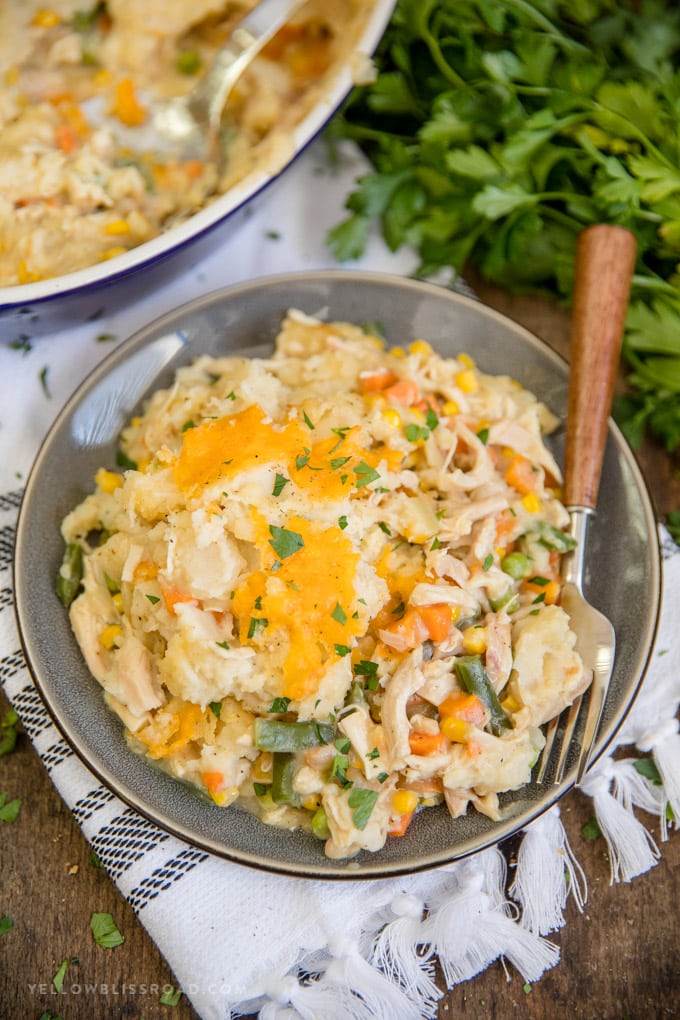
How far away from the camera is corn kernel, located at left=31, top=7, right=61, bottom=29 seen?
3.46 m

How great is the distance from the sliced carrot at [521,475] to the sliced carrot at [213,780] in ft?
4.40

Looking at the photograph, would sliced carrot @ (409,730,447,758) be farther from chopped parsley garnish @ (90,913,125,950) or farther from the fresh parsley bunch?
the fresh parsley bunch

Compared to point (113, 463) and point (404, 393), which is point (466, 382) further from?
point (113, 463)

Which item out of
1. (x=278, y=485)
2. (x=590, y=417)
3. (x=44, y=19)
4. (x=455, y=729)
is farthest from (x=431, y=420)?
(x=44, y=19)

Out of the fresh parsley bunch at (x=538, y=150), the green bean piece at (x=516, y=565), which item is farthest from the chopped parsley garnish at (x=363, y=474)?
the fresh parsley bunch at (x=538, y=150)

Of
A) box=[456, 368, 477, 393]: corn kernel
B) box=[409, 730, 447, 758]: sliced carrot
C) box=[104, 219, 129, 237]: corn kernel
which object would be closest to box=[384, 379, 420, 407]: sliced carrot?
box=[456, 368, 477, 393]: corn kernel

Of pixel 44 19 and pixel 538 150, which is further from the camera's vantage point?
pixel 44 19

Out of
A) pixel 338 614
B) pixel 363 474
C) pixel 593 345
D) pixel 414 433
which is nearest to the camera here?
pixel 338 614

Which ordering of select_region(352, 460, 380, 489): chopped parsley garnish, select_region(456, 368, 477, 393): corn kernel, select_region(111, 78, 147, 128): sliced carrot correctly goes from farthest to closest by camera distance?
select_region(111, 78, 147, 128): sliced carrot, select_region(456, 368, 477, 393): corn kernel, select_region(352, 460, 380, 489): chopped parsley garnish

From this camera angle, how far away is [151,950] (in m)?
2.77

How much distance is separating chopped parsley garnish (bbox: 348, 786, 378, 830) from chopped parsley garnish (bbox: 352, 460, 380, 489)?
90 centimetres

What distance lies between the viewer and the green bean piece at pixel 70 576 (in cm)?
277

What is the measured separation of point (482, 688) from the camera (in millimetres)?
2562

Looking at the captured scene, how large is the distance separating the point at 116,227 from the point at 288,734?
198cm
